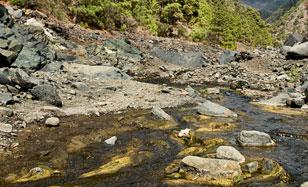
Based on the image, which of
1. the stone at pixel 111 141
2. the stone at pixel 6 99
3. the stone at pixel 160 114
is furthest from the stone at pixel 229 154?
the stone at pixel 6 99

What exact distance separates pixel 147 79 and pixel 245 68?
12044 mm

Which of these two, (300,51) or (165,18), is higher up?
(300,51)

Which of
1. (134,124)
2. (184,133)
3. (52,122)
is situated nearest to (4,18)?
(52,122)

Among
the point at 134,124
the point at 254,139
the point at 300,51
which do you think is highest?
the point at 254,139

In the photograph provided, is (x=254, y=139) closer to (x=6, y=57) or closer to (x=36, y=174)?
(x=36, y=174)

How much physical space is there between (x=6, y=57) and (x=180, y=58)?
25275 millimetres

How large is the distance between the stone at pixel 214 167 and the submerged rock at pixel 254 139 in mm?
3454

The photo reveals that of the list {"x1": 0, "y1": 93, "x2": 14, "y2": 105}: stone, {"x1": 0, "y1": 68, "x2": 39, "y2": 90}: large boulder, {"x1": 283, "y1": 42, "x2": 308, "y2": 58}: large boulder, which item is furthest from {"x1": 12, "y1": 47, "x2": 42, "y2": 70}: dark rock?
{"x1": 283, "y1": 42, "x2": 308, "y2": 58}: large boulder

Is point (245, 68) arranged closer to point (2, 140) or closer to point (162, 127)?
point (162, 127)

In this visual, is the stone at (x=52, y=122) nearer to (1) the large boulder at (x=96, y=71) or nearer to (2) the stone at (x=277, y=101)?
(1) the large boulder at (x=96, y=71)

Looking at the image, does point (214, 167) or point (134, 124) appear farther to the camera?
point (134, 124)

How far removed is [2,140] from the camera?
16.5 metres

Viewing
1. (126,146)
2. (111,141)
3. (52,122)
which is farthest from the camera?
(52,122)

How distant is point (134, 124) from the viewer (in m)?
20.0
